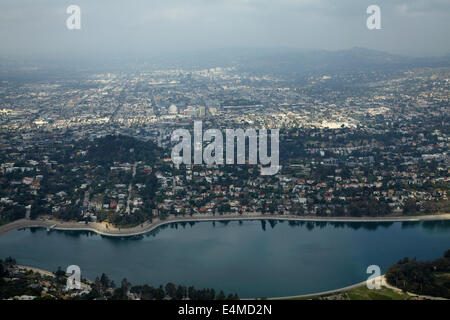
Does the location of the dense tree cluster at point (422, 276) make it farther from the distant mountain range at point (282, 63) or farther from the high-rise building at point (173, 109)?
the distant mountain range at point (282, 63)

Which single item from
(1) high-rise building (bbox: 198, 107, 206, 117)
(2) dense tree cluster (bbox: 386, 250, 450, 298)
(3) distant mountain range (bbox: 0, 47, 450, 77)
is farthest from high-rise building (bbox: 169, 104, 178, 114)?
(3) distant mountain range (bbox: 0, 47, 450, 77)

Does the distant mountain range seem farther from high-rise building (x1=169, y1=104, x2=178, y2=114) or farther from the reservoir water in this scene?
the reservoir water

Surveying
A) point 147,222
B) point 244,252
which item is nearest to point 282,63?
point 147,222

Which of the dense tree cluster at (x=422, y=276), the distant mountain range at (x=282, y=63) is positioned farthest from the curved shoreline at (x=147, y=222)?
the distant mountain range at (x=282, y=63)

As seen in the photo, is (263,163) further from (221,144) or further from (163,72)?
(163,72)

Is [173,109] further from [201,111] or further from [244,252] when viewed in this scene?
[244,252]

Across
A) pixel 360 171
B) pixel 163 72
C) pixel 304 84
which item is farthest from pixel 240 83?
pixel 360 171
